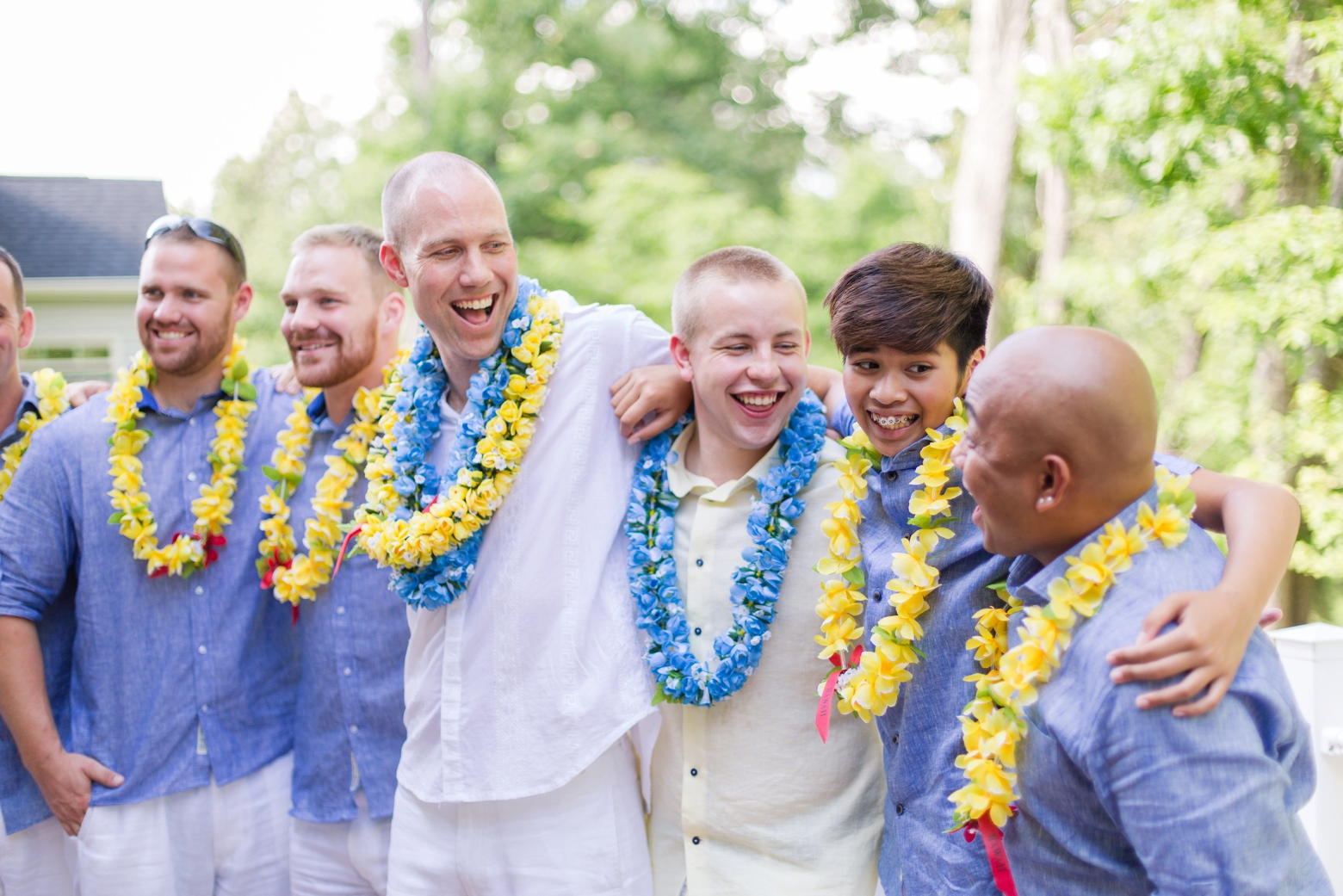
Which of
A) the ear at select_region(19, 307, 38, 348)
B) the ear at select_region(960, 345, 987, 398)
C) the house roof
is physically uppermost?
the house roof

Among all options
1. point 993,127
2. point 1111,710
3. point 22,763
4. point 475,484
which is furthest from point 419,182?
point 993,127

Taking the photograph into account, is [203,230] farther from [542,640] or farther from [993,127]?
[993,127]

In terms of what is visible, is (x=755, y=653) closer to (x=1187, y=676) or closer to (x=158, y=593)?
(x=1187, y=676)

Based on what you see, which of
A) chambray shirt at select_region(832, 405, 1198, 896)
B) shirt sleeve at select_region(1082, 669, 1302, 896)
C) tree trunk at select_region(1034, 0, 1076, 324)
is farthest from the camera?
tree trunk at select_region(1034, 0, 1076, 324)

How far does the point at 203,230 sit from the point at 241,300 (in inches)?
9.5

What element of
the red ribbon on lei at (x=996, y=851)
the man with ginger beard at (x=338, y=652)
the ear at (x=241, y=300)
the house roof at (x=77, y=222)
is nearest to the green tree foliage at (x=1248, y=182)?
the red ribbon on lei at (x=996, y=851)

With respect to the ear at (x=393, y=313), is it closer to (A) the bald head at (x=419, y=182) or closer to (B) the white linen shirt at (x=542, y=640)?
(A) the bald head at (x=419, y=182)

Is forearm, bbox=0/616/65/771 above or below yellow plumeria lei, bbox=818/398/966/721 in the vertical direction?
below

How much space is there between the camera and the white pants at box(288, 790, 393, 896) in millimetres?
2740

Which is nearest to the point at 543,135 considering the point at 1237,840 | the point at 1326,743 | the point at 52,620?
the point at 52,620

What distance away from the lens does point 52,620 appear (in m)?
2.93

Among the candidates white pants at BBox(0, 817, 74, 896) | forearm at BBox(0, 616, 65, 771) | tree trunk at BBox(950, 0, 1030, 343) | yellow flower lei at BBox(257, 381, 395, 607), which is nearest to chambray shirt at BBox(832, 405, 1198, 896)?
yellow flower lei at BBox(257, 381, 395, 607)

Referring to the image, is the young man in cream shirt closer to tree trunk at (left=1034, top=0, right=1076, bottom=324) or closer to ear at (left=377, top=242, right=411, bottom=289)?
ear at (left=377, top=242, right=411, bottom=289)

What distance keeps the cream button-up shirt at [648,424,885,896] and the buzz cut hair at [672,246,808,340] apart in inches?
15.9
